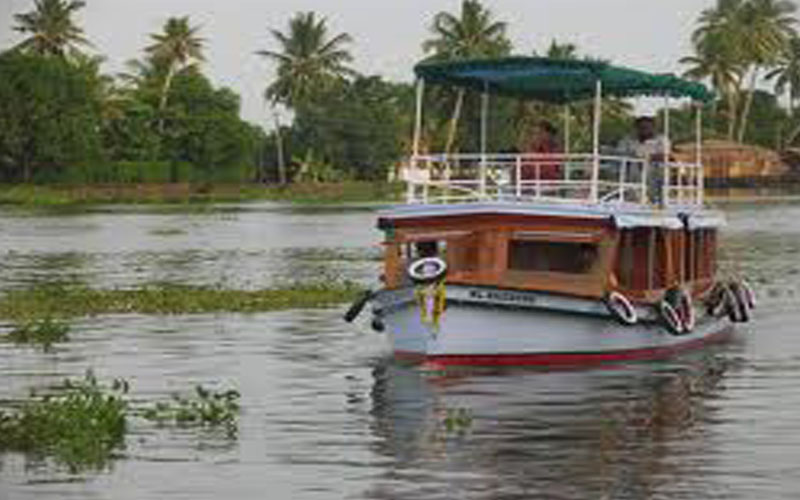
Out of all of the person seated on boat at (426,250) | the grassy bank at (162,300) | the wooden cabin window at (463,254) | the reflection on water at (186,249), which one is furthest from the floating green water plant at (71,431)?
the reflection on water at (186,249)

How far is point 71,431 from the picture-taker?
16.6 m

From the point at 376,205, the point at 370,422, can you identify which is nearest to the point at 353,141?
the point at 376,205

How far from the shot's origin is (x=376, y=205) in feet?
373

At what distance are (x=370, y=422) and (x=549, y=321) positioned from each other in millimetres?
4999

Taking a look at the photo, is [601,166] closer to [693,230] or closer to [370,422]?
[693,230]

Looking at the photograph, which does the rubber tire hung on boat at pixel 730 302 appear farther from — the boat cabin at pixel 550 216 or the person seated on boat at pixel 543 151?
the person seated on boat at pixel 543 151

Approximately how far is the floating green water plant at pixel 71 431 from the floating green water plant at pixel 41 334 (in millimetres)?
9789

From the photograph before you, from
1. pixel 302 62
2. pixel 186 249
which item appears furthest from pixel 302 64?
pixel 186 249

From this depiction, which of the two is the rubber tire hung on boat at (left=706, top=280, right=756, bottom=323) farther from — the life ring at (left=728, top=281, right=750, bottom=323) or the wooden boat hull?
the wooden boat hull

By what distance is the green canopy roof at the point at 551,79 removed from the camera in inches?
985

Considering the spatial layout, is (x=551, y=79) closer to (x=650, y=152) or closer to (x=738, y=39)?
(x=650, y=152)

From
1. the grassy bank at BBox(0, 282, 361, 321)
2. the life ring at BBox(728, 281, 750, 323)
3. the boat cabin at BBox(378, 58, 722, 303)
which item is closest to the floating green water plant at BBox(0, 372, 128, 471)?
the boat cabin at BBox(378, 58, 722, 303)

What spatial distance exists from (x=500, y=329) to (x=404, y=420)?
4.26 metres

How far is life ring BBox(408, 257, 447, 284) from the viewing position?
2248cm
